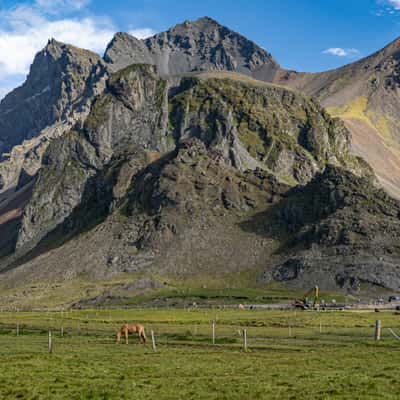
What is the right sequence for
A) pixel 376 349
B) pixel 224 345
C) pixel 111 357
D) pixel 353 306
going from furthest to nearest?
pixel 353 306
pixel 224 345
pixel 376 349
pixel 111 357

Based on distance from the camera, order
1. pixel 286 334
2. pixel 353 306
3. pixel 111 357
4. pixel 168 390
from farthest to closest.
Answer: pixel 353 306 < pixel 286 334 < pixel 111 357 < pixel 168 390

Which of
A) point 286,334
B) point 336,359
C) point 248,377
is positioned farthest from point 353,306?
point 248,377

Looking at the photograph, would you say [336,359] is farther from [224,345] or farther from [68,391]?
[68,391]

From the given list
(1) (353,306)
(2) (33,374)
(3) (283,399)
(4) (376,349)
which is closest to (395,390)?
(3) (283,399)

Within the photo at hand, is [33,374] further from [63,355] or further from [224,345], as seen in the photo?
[224,345]

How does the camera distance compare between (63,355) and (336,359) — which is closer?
(336,359)

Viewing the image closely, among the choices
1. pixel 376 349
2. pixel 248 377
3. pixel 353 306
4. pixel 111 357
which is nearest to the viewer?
pixel 248 377

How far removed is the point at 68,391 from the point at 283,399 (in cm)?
1145

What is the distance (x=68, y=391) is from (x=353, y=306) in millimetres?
149213

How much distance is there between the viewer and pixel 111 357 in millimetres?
55156

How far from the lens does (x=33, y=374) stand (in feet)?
141

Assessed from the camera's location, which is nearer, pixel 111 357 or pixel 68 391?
pixel 68 391

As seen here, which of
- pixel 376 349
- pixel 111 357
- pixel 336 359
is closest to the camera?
pixel 336 359

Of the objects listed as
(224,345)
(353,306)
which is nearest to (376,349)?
(224,345)
